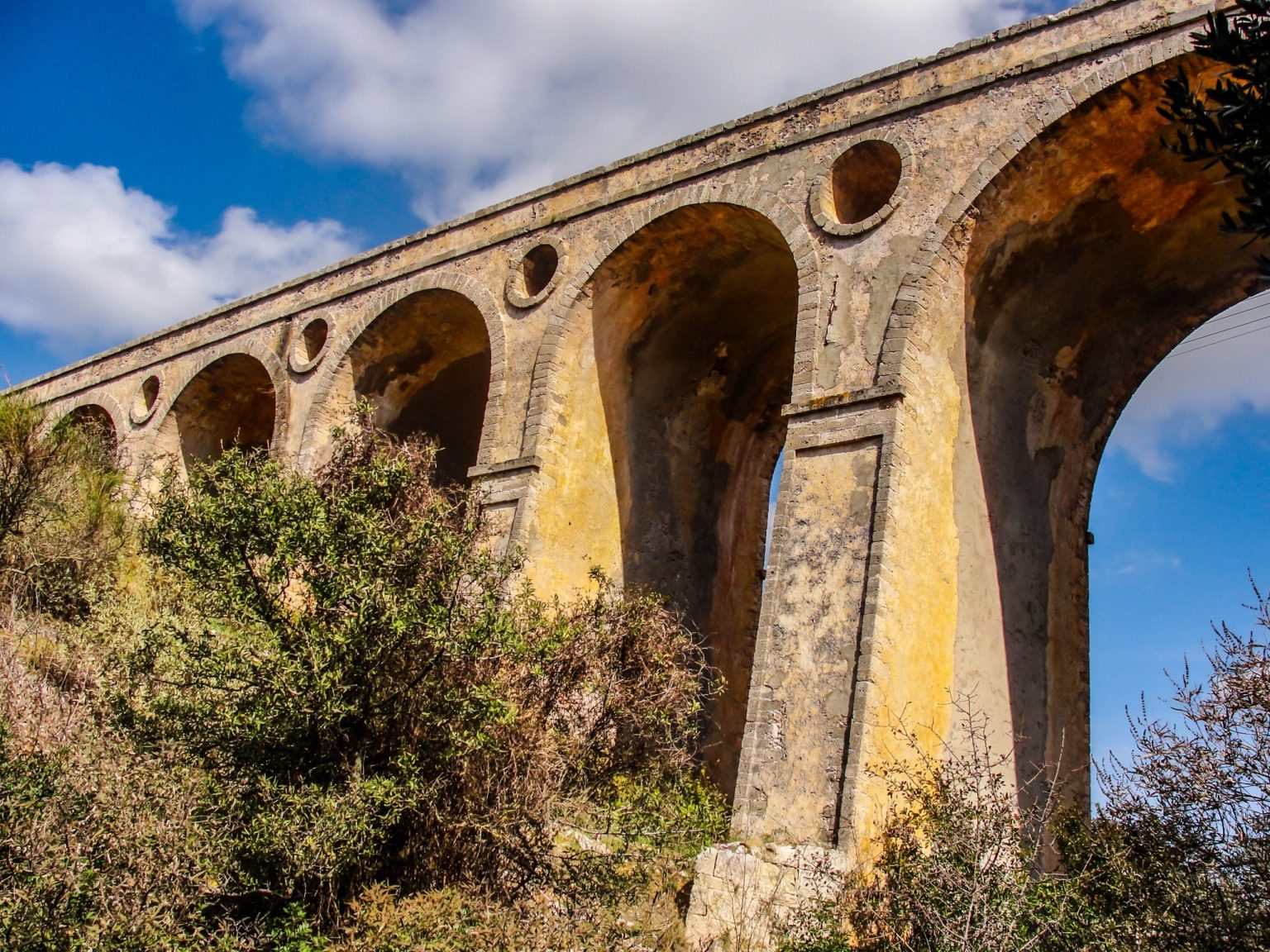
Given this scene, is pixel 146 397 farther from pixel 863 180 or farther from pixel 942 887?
pixel 942 887

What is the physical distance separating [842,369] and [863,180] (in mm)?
2021

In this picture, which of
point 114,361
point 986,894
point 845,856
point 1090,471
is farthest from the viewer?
point 114,361

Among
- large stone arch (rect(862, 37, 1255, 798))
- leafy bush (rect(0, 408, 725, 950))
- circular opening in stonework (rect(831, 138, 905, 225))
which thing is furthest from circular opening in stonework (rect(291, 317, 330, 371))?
large stone arch (rect(862, 37, 1255, 798))

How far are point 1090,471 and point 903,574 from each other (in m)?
3.54

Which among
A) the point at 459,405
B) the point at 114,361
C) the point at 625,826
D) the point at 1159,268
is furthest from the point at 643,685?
the point at 114,361

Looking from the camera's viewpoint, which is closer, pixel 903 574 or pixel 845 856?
pixel 845 856

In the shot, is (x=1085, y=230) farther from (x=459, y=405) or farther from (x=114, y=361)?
(x=114, y=361)

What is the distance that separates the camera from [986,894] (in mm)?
6133

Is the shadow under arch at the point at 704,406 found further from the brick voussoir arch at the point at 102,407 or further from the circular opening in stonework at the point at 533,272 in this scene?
the brick voussoir arch at the point at 102,407

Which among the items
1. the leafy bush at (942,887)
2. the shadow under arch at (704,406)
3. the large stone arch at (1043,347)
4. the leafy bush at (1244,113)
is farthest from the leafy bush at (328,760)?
the leafy bush at (1244,113)

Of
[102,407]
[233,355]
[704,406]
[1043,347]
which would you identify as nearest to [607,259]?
[704,406]

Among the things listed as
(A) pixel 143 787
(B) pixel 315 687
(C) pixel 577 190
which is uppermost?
(C) pixel 577 190

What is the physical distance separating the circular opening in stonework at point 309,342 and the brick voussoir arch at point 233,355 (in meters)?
0.25

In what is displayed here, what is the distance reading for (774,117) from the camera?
10.6m
